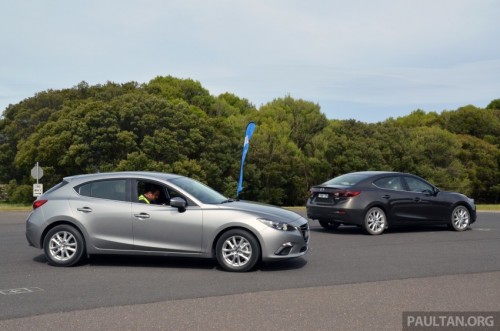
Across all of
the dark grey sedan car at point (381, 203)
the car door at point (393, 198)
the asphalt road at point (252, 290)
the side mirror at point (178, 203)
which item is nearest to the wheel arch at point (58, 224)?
the asphalt road at point (252, 290)

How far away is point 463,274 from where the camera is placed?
30.5ft

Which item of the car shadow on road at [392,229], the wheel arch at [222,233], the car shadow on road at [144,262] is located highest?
the wheel arch at [222,233]

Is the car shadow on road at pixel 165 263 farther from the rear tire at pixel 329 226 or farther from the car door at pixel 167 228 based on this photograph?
the rear tire at pixel 329 226

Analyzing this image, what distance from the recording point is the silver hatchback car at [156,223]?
373 inches

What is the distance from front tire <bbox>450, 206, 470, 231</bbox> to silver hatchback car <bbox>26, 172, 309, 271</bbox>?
7.18 meters

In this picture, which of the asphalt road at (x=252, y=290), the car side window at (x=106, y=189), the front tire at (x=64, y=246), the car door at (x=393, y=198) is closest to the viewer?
the asphalt road at (x=252, y=290)

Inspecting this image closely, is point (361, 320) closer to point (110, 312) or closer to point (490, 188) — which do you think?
point (110, 312)

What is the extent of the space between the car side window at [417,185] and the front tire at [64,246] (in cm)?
870

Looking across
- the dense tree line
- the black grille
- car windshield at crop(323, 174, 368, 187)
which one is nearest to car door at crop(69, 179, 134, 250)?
the black grille

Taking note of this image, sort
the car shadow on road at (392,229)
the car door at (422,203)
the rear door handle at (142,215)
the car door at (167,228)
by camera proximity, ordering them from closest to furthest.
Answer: the car door at (167,228) → the rear door handle at (142,215) → the car door at (422,203) → the car shadow on road at (392,229)

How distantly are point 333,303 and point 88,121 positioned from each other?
1716 inches

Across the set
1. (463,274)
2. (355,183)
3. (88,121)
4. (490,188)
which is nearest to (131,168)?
(88,121)

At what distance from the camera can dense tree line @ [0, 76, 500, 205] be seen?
1909 inches

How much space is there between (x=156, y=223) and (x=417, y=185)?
8128mm
